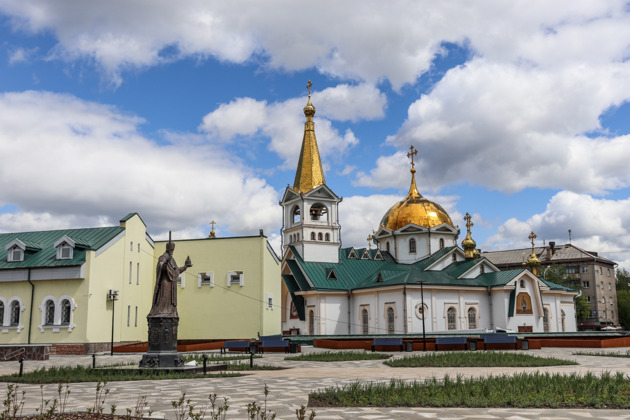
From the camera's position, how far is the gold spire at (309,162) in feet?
171

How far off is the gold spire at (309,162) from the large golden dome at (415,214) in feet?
31.6

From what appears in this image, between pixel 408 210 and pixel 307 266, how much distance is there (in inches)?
511

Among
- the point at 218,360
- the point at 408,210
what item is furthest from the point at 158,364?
the point at 408,210

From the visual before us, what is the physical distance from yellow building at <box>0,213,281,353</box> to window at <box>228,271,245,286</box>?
2.4 inches

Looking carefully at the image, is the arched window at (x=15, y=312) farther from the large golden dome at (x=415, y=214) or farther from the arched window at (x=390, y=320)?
the large golden dome at (x=415, y=214)

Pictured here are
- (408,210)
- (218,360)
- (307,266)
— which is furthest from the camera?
(408,210)

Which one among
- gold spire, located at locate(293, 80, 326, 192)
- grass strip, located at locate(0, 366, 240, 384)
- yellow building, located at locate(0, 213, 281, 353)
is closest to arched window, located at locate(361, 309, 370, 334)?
yellow building, located at locate(0, 213, 281, 353)

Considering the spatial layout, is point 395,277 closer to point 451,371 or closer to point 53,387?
point 451,371

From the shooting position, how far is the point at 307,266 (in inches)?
1987

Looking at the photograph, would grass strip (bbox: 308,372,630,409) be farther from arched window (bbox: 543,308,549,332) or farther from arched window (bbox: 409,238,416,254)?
arched window (bbox: 409,238,416,254)

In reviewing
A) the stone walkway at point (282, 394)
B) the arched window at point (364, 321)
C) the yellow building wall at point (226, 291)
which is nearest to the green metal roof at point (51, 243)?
the yellow building wall at point (226, 291)

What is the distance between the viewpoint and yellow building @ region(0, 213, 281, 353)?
1241 inches

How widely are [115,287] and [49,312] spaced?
358 centimetres

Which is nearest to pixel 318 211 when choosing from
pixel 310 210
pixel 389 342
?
pixel 310 210
